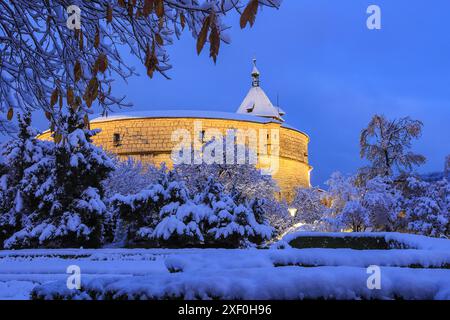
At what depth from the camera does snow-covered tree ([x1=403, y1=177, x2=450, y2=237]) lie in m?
19.6

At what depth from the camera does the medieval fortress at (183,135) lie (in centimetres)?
4225

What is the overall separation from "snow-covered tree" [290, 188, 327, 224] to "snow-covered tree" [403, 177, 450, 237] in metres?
15.1

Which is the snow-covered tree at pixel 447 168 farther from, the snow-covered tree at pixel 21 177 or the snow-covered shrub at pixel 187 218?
the snow-covered tree at pixel 21 177

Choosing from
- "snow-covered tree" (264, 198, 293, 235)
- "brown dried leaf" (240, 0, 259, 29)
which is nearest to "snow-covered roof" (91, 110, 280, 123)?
"snow-covered tree" (264, 198, 293, 235)

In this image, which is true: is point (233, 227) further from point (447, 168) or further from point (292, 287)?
point (292, 287)

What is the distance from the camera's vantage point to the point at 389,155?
21.7 meters

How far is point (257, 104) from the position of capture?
183 feet

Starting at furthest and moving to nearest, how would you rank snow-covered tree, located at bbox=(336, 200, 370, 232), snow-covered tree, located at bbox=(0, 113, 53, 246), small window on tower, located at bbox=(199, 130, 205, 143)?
1. small window on tower, located at bbox=(199, 130, 205, 143)
2. snow-covered tree, located at bbox=(336, 200, 370, 232)
3. snow-covered tree, located at bbox=(0, 113, 53, 246)

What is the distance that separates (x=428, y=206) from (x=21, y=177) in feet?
52.3

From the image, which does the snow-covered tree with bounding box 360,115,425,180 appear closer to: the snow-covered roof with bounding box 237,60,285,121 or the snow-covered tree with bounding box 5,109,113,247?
the snow-covered tree with bounding box 5,109,113,247

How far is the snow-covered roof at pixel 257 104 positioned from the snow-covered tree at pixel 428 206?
3364 cm

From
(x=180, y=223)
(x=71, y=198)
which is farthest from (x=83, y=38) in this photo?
(x=71, y=198)
